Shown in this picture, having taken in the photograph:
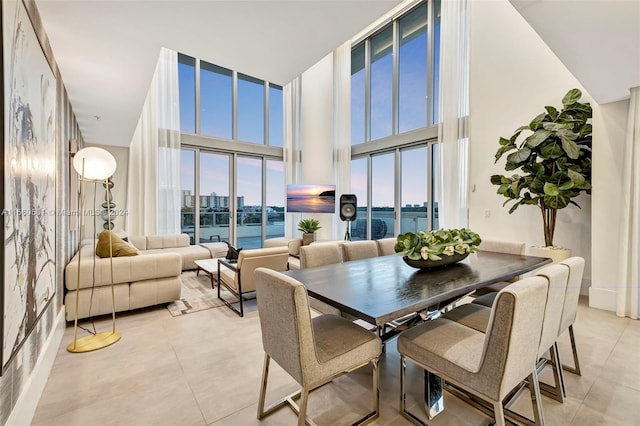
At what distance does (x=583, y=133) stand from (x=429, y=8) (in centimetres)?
362

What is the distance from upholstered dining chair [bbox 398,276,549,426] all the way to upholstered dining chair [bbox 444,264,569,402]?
11 centimetres

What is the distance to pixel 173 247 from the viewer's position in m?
5.53

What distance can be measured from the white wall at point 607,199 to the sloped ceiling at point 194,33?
296 centimetres

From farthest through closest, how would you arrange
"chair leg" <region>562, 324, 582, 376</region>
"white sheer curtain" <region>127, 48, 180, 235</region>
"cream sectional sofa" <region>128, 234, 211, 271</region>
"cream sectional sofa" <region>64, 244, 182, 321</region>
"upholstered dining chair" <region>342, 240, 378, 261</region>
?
"white sheer curtain" <region>127, 48, 180, 235</region>
"cream sectional sofa" <region>128, 234, 211, 271</region>
"cream sectional sofa" <region>64, 244, 182, 321</region>
"upholstered dining chair" <region>342, 240, 378, 261</region>
"chair leg" <region>562, 324, 582, 376</region>

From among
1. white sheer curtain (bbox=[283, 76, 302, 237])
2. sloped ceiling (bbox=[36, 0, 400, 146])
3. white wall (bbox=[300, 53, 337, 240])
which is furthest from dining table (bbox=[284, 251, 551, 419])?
white sheer curtain (bbox=[283, 76, 302, 237])

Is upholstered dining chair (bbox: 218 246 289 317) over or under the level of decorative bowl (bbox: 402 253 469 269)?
under

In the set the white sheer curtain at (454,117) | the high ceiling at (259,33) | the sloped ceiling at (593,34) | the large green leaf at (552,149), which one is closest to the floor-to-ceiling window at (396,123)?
the white sheer curtain at (454,117)

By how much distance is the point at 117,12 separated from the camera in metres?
A: 1.75

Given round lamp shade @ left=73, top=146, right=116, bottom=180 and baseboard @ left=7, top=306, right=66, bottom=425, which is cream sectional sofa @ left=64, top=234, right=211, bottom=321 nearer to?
baseboard @ left=7, top=306, right=66, bottom=425

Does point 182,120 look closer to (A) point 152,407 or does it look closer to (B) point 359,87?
(B) point 359,87

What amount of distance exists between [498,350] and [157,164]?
246 inches

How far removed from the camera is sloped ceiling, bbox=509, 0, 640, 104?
167cm

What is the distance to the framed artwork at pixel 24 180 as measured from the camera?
116cm

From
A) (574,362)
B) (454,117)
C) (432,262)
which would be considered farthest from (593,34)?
(454,117)
